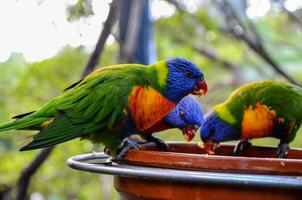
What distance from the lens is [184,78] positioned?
1.19 metres

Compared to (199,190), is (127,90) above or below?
above

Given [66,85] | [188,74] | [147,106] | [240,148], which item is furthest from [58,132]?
[66,85]

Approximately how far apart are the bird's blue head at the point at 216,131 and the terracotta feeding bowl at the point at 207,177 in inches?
22.8

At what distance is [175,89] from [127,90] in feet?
0.40

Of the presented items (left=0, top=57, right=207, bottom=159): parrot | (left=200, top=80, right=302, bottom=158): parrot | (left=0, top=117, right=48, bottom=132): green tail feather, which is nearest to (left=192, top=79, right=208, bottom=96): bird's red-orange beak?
(left=0, top=57, right=207, bottom=159): parrot

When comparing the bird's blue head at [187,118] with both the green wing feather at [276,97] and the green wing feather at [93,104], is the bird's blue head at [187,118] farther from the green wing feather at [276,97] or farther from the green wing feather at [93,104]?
the green wing feather at [276,97]

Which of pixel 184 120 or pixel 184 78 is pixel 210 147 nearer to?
pixel 184 120

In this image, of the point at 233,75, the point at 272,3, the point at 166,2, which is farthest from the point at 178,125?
the point at 233,75

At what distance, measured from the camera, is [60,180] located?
2588 millimetres

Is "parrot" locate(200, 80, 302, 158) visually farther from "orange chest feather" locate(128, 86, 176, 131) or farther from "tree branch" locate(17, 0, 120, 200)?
"tree branch" locate(17, 0, 120, 200)

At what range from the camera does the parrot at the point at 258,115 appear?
1.50 metres

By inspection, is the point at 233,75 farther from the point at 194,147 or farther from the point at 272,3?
the point at 194,147

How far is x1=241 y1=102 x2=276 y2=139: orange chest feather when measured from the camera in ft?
5.05

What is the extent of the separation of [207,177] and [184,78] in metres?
0.49
